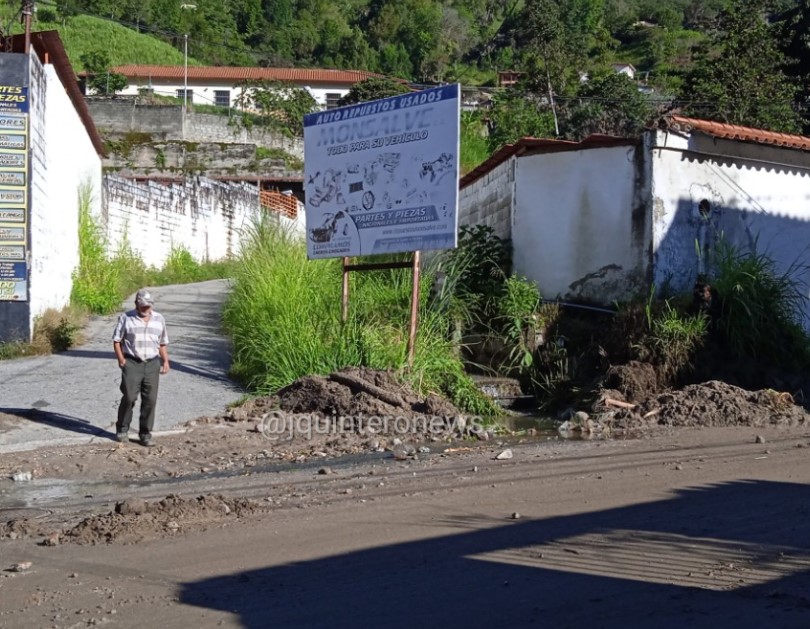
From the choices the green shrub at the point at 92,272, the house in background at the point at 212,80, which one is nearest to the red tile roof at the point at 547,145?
the green shrub at the point at 92,272

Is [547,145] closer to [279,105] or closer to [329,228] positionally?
[329,228]

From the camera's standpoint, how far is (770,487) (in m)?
7.93

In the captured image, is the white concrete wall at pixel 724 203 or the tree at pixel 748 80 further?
the tree at pixel 748 80

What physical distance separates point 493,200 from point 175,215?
1039 cm

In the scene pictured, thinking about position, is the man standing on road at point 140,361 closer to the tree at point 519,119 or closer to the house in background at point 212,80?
the tree at point 519,119

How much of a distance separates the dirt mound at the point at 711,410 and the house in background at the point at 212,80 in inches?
2097

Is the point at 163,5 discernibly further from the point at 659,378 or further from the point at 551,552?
the point at 551,552

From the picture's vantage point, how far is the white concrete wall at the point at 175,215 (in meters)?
22.2

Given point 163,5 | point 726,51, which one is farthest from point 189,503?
point 163,5

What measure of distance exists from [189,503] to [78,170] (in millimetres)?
12664

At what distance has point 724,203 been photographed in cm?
1506

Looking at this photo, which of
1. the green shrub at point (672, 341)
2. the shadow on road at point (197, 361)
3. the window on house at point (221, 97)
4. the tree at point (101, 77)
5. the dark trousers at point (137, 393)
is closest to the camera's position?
the dark trousers at point (137, 393)

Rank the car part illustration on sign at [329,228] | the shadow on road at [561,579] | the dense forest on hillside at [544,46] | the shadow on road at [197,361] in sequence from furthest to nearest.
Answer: the dense forest on hillside at [544,46] < the car part illustration on sign at [329,228] < the shadow on road at [197,361] < the shadow on road at [561,579]

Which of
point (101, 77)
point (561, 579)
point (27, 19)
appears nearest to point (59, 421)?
point (27, 19)
